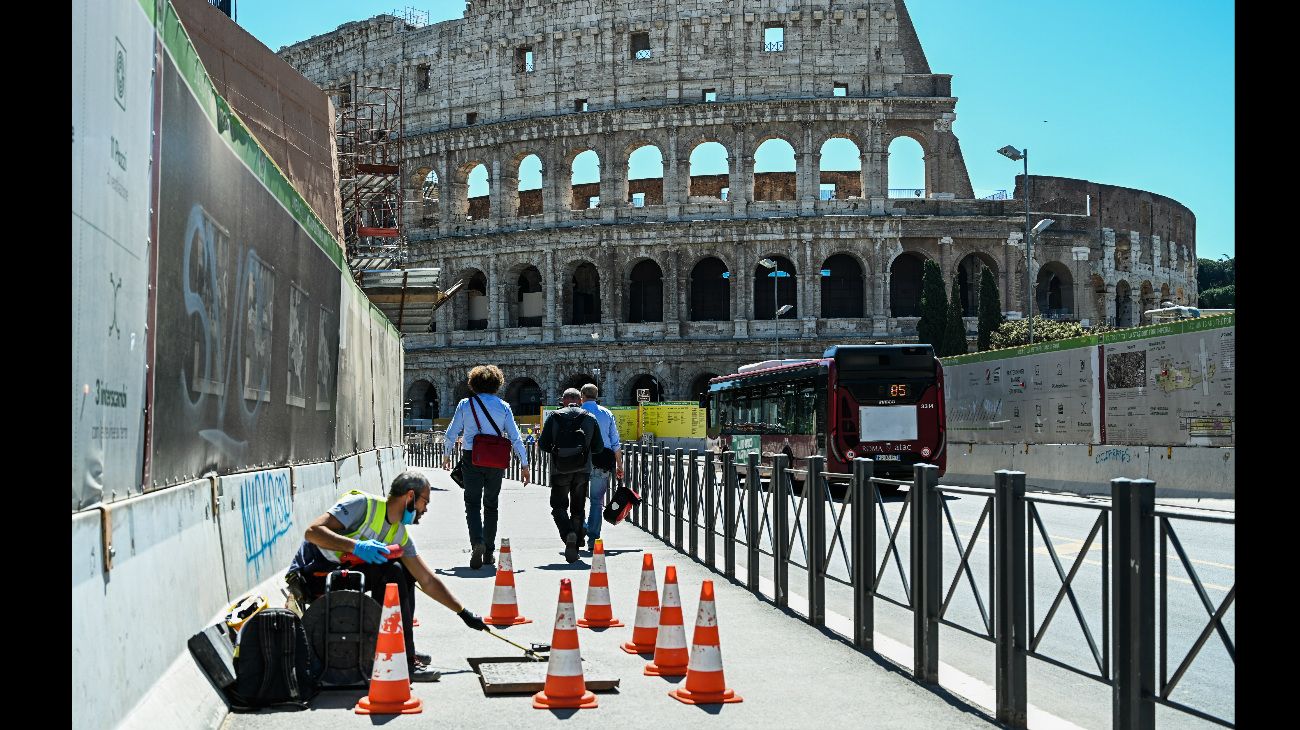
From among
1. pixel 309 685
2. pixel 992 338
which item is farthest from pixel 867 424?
pixel 992 338

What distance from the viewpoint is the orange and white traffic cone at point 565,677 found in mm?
6941

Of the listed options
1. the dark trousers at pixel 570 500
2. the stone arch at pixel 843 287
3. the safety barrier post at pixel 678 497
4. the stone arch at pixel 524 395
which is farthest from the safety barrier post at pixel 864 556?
the stone arch at pixel 524 395

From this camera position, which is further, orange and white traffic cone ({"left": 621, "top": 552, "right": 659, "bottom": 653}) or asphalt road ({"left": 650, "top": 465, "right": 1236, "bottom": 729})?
orange and white traffic cone ({"left": 621, "top": 552, "right": 659, "bottom": 653})

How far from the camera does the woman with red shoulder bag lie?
13406 millimetres

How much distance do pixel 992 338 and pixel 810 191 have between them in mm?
11720

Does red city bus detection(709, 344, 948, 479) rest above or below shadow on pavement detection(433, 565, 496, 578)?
above

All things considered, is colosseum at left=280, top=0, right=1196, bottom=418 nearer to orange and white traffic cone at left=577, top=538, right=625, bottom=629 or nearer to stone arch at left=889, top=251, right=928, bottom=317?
stone arch at left=889, top=251, right=928, bottom=317

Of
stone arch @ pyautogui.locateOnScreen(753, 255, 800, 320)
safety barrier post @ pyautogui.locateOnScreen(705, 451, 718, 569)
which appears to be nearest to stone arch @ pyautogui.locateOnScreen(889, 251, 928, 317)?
stone arch @ pyautogui.locateOnScreen(753, 255, 800, 320)

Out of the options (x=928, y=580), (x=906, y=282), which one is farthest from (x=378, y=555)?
(x=906, y=282)

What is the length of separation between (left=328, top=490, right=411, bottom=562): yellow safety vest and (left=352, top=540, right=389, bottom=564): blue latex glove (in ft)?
0.17

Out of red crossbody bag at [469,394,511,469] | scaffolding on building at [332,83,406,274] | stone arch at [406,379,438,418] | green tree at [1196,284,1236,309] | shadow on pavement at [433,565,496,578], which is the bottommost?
shadow on pavement at [433,565,496,578]

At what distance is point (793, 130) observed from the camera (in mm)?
64062

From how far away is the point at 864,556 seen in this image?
8.69 metres

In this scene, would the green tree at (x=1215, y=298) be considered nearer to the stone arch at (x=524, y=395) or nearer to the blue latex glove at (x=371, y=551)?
the stone arch at (x=524, y=395)
